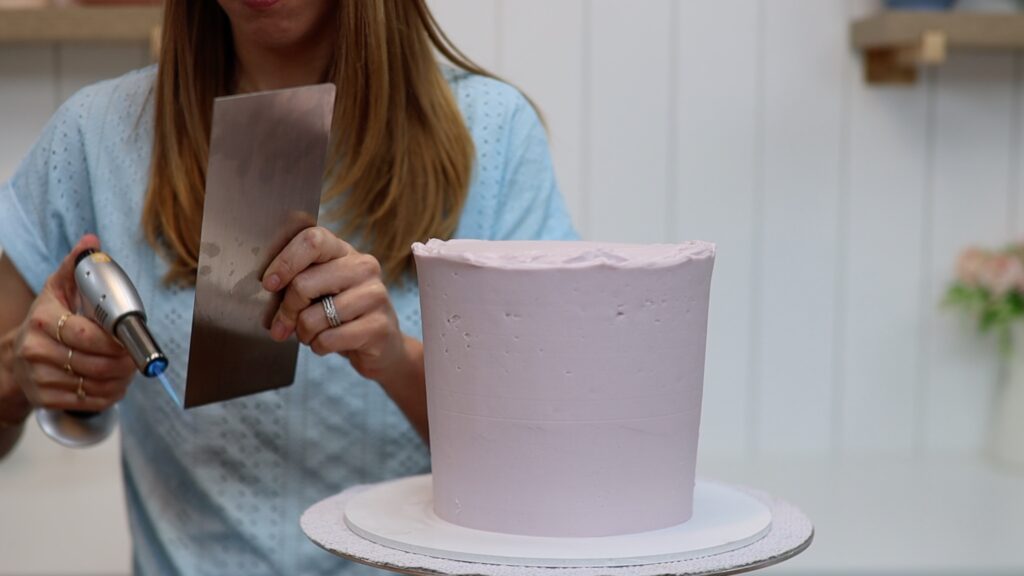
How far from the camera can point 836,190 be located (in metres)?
1.92

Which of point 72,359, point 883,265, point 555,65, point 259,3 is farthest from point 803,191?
point 72,359

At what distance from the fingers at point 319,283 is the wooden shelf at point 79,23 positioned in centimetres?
102

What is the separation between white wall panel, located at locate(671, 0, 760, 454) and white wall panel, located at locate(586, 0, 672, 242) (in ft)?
0.08

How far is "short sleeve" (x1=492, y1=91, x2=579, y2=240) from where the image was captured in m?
1.03

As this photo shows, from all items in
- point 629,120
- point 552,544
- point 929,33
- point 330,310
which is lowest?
point 552,544

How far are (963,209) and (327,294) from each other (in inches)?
56.3

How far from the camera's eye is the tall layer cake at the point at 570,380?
2.20ft

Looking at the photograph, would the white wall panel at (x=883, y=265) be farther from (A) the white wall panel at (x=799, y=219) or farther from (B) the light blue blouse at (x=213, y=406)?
(B) the light blue blouse at (x=213, y=406)

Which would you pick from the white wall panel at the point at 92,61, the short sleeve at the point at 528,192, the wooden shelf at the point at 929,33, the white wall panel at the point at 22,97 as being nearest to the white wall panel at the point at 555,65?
the wooden shelf at the point at 929,33

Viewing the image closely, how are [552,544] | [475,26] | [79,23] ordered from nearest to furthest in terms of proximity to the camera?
[552,544] → [79,23] → [475,26]

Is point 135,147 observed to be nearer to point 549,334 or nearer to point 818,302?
point 549,334

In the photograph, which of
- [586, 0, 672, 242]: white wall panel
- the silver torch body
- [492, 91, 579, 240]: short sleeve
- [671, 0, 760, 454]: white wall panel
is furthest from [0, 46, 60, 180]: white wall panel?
the silver torch body

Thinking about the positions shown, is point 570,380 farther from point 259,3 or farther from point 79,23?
point 79,23

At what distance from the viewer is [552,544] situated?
67cm
